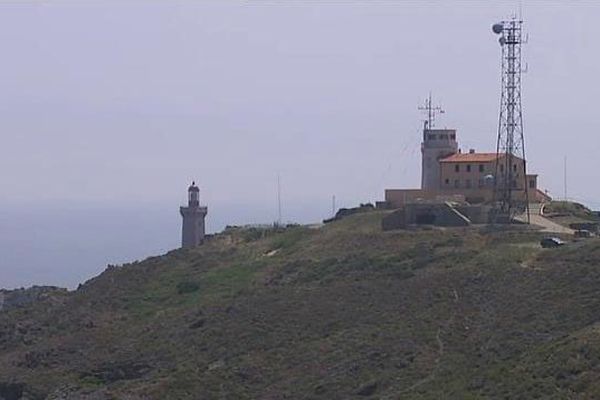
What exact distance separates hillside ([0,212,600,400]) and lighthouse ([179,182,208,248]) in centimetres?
1971

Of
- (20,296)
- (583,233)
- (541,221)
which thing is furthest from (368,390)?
(20,296)

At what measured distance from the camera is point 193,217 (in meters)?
77.6

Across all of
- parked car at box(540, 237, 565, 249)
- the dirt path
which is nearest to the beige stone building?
the dirt path

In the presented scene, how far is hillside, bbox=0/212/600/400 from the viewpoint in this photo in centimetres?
3478

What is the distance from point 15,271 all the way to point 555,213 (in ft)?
401

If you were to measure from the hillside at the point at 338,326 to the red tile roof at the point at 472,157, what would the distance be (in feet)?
30.1

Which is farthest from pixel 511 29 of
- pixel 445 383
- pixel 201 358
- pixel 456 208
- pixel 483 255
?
pixel 445 383

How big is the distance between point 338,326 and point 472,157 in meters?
25.5

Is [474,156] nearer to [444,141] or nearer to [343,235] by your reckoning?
[444,141]

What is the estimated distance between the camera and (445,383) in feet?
A: 110

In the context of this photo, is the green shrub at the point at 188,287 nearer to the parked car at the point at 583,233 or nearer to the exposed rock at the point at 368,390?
the parked car at the point at 583,233

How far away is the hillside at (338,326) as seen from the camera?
34781 mm

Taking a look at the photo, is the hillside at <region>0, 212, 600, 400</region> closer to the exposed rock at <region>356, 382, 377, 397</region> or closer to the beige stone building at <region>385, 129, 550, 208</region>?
the exposed rock at <region>356, 382, 377, 397</region>

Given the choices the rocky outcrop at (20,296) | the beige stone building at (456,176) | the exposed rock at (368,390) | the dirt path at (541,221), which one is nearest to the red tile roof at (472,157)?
the beige stone building at (456,176)
